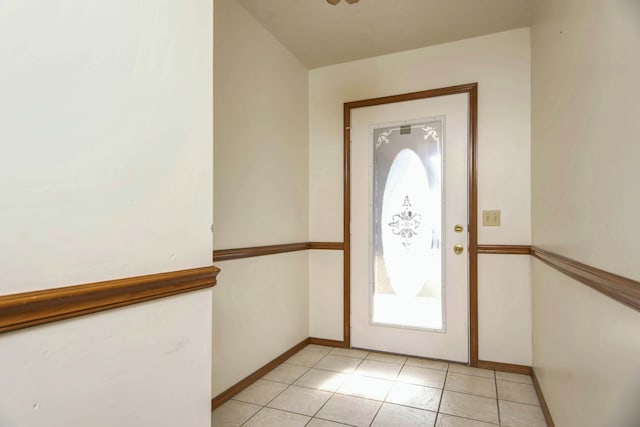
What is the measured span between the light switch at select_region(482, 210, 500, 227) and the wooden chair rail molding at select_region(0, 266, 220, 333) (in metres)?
2.20

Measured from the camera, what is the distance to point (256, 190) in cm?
236

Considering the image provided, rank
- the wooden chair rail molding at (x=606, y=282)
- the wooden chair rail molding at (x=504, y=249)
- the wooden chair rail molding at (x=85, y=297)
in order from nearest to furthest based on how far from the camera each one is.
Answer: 1. the wooden chair rail molding at (x=85, y=297)
2. the wooden chair rail molding at (x=606, y=282)
3. the wooden chair rail molding at (x=504, y=249)

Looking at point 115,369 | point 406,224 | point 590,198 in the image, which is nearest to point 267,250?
point 406,224

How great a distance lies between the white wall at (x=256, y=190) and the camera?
2.05 meters

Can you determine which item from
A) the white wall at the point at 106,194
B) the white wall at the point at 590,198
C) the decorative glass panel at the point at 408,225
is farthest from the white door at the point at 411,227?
the white wall at the point at 106,194

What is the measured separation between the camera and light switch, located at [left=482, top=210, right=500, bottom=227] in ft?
8.23

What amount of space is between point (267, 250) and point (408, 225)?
1.15 metres

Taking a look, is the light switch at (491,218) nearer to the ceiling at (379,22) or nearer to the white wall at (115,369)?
the ceiling at (379,22)

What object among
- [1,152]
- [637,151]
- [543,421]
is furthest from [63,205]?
[543,421]

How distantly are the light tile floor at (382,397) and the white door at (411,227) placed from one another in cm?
24

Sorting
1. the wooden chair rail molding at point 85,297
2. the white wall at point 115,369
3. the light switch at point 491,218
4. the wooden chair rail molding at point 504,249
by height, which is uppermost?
the light switch at point 491,218

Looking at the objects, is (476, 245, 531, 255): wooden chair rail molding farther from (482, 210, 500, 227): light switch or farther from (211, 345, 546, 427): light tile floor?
(211, 345, 546, 427): light tile floor

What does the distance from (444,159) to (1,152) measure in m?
2.57

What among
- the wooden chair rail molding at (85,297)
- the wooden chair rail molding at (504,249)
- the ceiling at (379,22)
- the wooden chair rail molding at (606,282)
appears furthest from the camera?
the wooden chair rail molding at (504,249)
